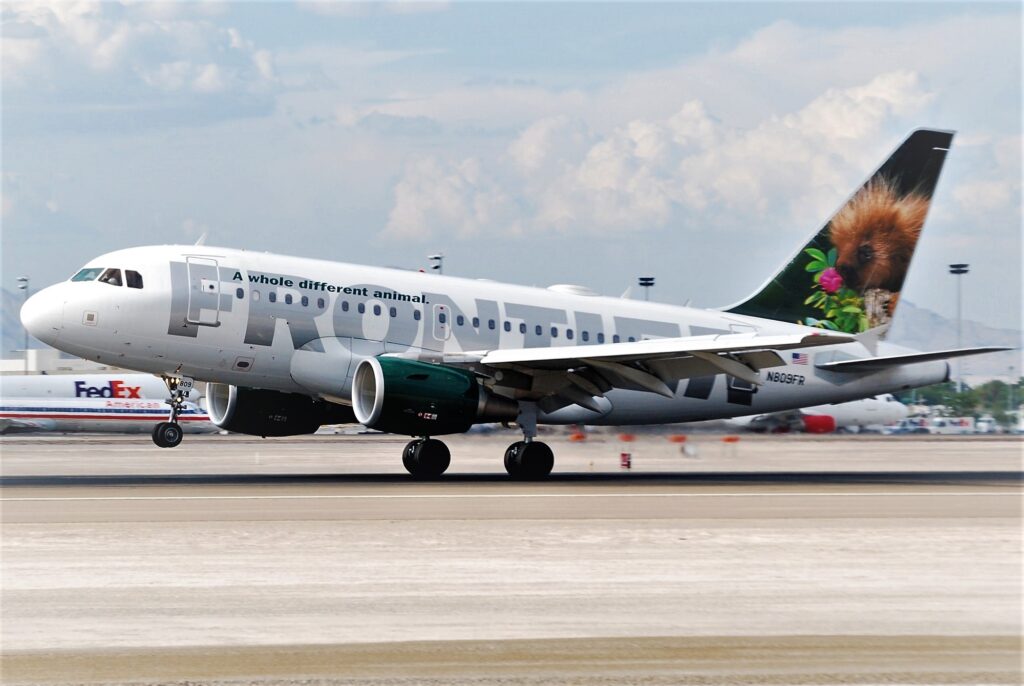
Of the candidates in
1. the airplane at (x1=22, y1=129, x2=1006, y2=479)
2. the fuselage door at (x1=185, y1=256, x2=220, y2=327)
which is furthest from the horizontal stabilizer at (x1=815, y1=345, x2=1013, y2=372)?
the fuselage door at (x1=185, y1=256, x2=220, y2=327)

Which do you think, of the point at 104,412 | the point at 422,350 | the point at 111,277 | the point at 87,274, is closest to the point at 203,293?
the point at 111,277

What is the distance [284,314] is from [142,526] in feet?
32.8

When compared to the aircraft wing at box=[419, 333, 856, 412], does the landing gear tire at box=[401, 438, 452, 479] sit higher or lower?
lower

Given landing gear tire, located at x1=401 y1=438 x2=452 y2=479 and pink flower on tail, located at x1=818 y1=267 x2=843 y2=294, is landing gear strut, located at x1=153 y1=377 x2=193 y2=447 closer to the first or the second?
landing gear tire, located at x1=401 y1=438 x2=452 y2=479

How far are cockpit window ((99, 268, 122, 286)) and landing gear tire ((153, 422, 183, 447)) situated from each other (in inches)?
122

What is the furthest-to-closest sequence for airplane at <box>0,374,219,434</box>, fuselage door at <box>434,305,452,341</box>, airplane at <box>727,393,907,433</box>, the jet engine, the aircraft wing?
airplane at <box>0,374,219,434</box>
airplane at <box>727,393,907,433</box>
the jet engine
fuselage door at <box>434,305,452,341</box>
the aircraft wing

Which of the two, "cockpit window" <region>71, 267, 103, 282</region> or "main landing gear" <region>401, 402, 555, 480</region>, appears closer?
"cockpit window" <region>71, 267, 103, 282</region>

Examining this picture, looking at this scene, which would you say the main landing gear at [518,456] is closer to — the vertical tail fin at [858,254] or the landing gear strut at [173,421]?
the landing gear strut at [173,421]

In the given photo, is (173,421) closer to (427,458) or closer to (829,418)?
(427,458)

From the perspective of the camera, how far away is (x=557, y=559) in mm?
14203

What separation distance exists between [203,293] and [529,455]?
7.73m

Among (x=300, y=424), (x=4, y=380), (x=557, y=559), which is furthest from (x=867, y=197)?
(x=4, y=380)

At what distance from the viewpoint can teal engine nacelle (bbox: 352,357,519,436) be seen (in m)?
25.0

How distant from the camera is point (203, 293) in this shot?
2608cm
